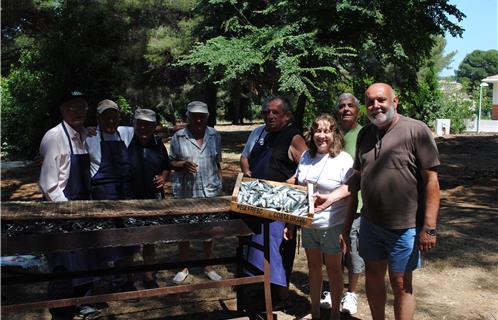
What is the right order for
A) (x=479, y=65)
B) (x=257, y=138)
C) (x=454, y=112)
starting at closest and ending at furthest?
(x=257, y=138)
(x=454, y=112)
(x=479, y=65)

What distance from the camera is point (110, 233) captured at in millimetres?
2908

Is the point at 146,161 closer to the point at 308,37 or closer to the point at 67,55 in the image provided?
the point at 308,37

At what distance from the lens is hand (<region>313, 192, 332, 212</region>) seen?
Result: 325 cm

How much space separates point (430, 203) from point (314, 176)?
0.90 m

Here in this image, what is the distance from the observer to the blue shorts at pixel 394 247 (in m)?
2.82

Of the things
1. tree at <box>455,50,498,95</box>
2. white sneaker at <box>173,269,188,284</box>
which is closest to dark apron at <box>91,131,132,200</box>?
white sneaker at <box>173,269,188,284</box>

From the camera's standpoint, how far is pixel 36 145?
12641 millimetres

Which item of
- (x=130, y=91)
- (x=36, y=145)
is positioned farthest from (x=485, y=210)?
(x=130, y=91)

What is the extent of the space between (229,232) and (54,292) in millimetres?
1380

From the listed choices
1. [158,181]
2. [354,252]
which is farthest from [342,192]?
[158,181]

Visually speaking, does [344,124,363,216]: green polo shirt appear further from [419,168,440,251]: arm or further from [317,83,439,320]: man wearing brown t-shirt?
[419,168,440,251]: arm

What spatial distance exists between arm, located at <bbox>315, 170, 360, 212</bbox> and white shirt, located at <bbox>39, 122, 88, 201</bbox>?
183cm

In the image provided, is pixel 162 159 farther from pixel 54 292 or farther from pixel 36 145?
pixel 36 145

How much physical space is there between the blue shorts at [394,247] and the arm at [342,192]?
32cm
